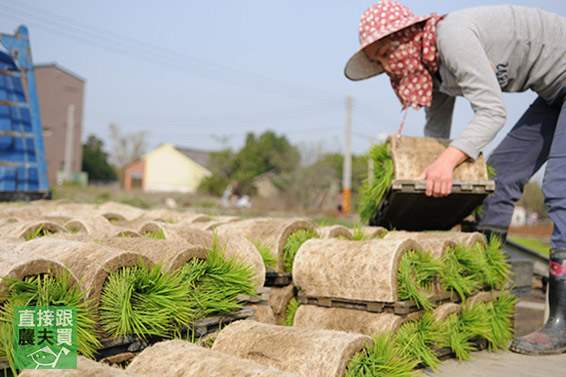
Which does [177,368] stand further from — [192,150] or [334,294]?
[192,150]

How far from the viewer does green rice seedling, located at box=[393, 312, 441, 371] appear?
96.7 inches

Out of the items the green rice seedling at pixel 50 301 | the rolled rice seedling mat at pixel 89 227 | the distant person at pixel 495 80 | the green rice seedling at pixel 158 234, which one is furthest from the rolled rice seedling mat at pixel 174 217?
the green rice seedling at pixel 50 301

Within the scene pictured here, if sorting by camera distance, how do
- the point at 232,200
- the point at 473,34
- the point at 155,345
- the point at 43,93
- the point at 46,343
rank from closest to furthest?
the point at 46,343 < the point at 155,345 < the point at 473,34 < the point at 232,200 < the point at 43,93

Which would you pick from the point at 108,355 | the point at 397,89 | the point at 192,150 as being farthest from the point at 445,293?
the point at 192,150

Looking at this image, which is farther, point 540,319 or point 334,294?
point 540,319

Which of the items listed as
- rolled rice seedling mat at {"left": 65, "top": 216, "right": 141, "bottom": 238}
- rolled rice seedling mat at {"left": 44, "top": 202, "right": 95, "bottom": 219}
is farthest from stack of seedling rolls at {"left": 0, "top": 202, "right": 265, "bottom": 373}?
rolled rice seedling mat at {"left": 44, "top": 202, "right": 95, "bottom": 219}

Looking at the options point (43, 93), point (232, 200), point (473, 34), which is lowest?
point (232, 200)

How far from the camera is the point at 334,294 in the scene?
Answer: 8.91 feet

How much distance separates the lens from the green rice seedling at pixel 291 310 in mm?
2979

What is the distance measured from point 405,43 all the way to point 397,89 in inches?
15.4

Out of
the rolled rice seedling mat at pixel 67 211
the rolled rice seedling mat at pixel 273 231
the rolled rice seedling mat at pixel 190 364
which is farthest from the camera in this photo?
the rolled rice seedling mat at pixel 67 211

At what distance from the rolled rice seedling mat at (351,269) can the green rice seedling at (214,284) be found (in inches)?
18.5

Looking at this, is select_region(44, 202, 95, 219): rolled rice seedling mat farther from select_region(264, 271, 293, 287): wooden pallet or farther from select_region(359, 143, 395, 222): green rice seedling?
select_region(359, 143, 395, 222): green rice seedling

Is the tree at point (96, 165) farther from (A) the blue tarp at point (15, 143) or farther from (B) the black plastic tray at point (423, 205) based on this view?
(B) the black plastic tray at point (423, 205)
